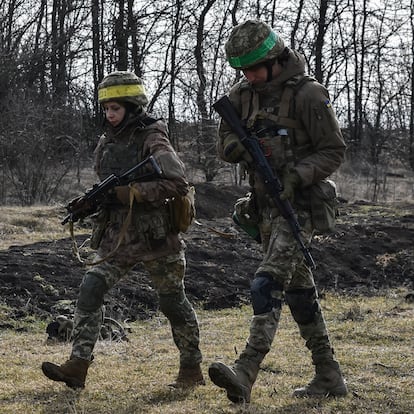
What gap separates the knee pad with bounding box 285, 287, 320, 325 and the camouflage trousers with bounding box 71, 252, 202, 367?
69cm

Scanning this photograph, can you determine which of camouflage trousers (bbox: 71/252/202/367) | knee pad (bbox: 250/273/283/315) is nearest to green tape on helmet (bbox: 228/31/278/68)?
knee pad (bbox: 250/273/283/315)

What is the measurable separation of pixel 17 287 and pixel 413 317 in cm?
392

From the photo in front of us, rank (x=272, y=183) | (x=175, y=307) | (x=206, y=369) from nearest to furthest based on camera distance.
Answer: (x=272, y=183) → (x=175, y=307) → (x=206, y=369)

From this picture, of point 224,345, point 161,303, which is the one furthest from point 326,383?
point 224,345

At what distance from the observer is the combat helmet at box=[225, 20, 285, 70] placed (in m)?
4.35

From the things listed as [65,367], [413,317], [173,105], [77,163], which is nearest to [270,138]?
[65,367]

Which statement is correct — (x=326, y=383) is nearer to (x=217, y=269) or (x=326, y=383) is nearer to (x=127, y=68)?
(x=217, y=269)

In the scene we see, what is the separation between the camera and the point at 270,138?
14.7ft

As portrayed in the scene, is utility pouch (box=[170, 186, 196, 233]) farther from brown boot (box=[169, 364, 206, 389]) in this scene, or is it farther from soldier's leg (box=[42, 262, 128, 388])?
brown boot (box=[169, 364, 206, 389])

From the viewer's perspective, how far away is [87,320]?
4.75 m

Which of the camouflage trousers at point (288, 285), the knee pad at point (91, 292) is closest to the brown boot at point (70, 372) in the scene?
the knee pad at point (91, 292)

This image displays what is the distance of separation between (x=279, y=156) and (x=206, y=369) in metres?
1.84

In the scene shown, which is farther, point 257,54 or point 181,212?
point 181,212

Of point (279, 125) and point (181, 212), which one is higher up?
point (279, 125)
